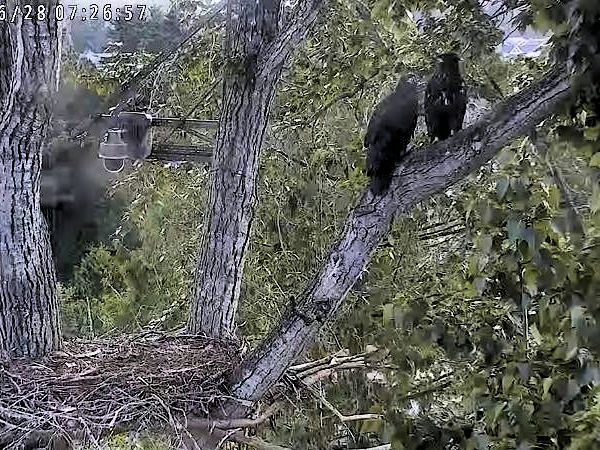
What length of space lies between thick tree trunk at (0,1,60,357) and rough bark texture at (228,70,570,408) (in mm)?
351

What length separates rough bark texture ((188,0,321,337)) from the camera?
1155mm

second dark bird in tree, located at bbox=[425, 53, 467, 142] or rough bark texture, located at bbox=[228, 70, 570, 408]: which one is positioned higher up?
second dark bird in tree, located at bbox=[425, 53, 467, 142]

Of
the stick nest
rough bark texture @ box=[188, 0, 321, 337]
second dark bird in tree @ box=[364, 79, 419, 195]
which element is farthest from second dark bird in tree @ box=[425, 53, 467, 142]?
the stick nest

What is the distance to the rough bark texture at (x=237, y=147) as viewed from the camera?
1.16m

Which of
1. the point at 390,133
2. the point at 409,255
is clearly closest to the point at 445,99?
the point at 390,133

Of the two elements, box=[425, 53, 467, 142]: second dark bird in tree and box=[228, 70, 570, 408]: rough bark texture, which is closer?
box=[228, 70, 570, 408]: rough bark texture

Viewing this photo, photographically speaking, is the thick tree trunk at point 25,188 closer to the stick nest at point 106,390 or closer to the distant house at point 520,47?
the stick nest at point 106,390

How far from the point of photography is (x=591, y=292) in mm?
521

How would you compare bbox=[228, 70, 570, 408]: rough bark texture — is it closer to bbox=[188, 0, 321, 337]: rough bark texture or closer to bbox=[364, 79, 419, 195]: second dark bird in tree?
bbox=[364, 79, 419, 195]: second dark bird in tree

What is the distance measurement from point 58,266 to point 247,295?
1.55ft

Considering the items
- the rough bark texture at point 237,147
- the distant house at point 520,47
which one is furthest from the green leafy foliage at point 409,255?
the rough bark texture at point 237,147

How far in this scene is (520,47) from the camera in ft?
3.52

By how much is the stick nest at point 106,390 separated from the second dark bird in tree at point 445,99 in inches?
19.4

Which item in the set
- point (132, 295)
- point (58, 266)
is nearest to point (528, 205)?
point (58, 266)
